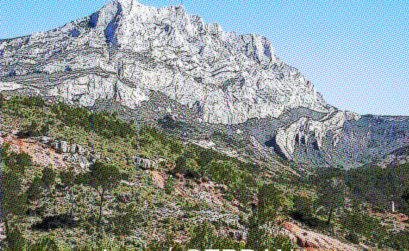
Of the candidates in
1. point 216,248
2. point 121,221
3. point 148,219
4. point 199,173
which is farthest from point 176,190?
point 216,248

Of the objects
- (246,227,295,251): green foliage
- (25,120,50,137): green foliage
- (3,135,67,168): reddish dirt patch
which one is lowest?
(246,227,295,251): green foliage

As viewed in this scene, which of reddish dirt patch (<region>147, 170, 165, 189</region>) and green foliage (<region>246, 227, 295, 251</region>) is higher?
reddish dirt patch (<region>147, 170, 165, 189</region>)

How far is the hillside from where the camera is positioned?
44.1m

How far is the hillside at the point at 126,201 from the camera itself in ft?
145

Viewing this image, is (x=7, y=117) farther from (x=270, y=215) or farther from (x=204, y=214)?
(x=270, y=215)

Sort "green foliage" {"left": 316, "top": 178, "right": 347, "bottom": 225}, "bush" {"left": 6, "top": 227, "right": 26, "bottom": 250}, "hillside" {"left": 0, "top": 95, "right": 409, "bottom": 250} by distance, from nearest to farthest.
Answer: "bush" {"left": 6, "top": 227, "right": 26, "bottom": 250} → "hillside" {"left": 0, "top": 95, "right": 409, "bottom": 250} → "green foliage" {"left": 316, "top": 178, "right": 347, "bottom": 225}

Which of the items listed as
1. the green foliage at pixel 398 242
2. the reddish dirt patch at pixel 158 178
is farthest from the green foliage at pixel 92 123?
the green foliage at pixel 398 242

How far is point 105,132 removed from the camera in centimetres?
10019

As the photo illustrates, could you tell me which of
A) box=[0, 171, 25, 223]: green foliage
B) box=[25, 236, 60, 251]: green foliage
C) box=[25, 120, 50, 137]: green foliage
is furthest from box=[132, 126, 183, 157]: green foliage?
box=[25, 236, 60, 251]: green foliage

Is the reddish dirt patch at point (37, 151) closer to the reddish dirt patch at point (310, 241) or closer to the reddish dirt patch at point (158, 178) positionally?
the reddish dirt patch at point (158, 178)

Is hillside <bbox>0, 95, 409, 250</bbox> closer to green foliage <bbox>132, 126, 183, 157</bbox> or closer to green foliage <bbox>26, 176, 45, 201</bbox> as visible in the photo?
green foliage <bbox>26, 176, 45, 201</bbox>

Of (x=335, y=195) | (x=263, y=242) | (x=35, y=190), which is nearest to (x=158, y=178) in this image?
(x=35, y=190)

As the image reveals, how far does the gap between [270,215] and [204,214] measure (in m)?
17.2

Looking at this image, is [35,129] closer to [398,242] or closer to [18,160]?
[18,160]
